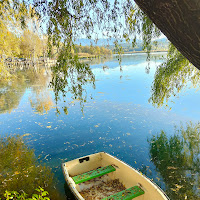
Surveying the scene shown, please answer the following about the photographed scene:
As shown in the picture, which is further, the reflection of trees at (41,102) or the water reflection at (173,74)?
the reflection of trees at (41,102)

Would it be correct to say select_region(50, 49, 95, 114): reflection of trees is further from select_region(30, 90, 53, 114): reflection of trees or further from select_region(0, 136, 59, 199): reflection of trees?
select_region(30, 90, 53, 114): reflection of trees

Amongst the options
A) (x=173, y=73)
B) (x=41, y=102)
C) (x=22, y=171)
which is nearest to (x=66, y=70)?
(x=22, y=171)

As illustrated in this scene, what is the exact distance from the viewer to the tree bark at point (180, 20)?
86cm

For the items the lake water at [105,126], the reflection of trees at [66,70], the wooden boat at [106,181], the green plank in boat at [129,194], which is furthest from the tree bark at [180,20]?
the green plank in boat at [129,194]

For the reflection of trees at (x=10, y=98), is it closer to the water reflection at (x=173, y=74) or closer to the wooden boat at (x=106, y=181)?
the wooden boat at (x=106, y=181)

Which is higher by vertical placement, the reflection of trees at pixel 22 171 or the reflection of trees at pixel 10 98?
the reflection of trees at pixel 10 98

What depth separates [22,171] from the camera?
16.6 feet

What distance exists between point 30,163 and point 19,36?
399cm

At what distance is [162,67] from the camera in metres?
6.24

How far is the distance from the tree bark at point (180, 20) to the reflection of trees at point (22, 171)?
4.42 meters

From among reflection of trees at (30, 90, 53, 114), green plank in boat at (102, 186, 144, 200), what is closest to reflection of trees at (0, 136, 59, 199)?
green plank in boat at (102, 186, 144, 200)

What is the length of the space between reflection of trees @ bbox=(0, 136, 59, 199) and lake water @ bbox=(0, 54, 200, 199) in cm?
27

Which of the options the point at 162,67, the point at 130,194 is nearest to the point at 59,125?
the point at 162,67

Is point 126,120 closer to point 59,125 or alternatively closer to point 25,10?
point 59,125
